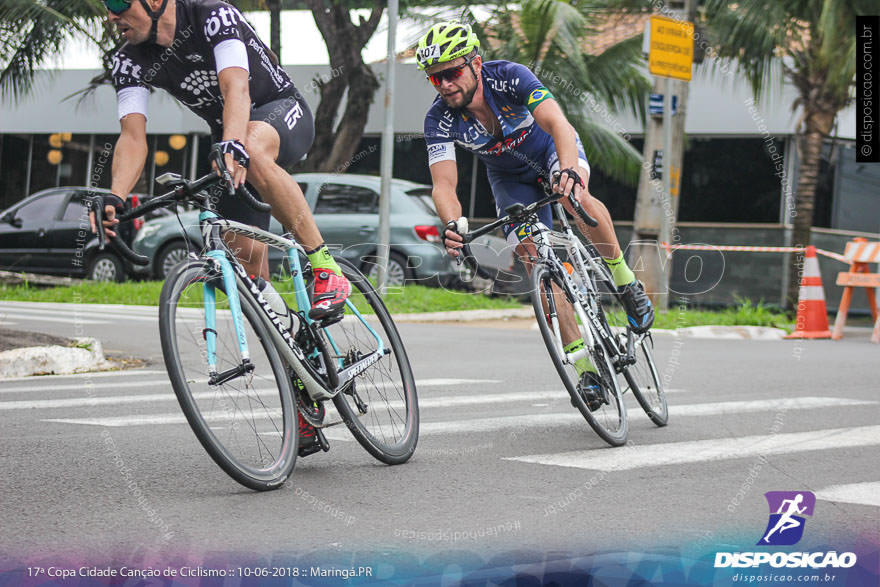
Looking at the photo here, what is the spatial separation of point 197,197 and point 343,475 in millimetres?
1243

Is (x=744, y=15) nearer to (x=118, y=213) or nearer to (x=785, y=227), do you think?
(x=785, y=227)

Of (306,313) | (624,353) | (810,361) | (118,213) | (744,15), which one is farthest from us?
(744,15)

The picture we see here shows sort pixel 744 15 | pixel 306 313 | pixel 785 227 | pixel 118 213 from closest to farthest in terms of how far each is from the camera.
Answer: pixel 118 213 < pixel 306 313 < pixel 744 15 < pixel 785 227

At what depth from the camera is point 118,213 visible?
385cm

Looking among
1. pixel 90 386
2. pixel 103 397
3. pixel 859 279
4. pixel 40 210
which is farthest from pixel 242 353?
pixel 40 210

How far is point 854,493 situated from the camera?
14.3 feet

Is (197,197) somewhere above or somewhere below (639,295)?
above

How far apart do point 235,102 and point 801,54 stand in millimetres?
16447

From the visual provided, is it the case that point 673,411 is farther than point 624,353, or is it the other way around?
point 673,411

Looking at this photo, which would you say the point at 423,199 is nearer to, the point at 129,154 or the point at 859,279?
the point at 859,279

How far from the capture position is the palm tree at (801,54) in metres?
17.8

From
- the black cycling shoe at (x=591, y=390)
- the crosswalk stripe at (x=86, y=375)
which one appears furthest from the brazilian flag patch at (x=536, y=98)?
the crosswalk stripe at (x=86, y=375)

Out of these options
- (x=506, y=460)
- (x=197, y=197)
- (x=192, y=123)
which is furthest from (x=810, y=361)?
(x=192, y=123)

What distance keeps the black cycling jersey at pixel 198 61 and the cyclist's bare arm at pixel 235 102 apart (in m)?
0.15
